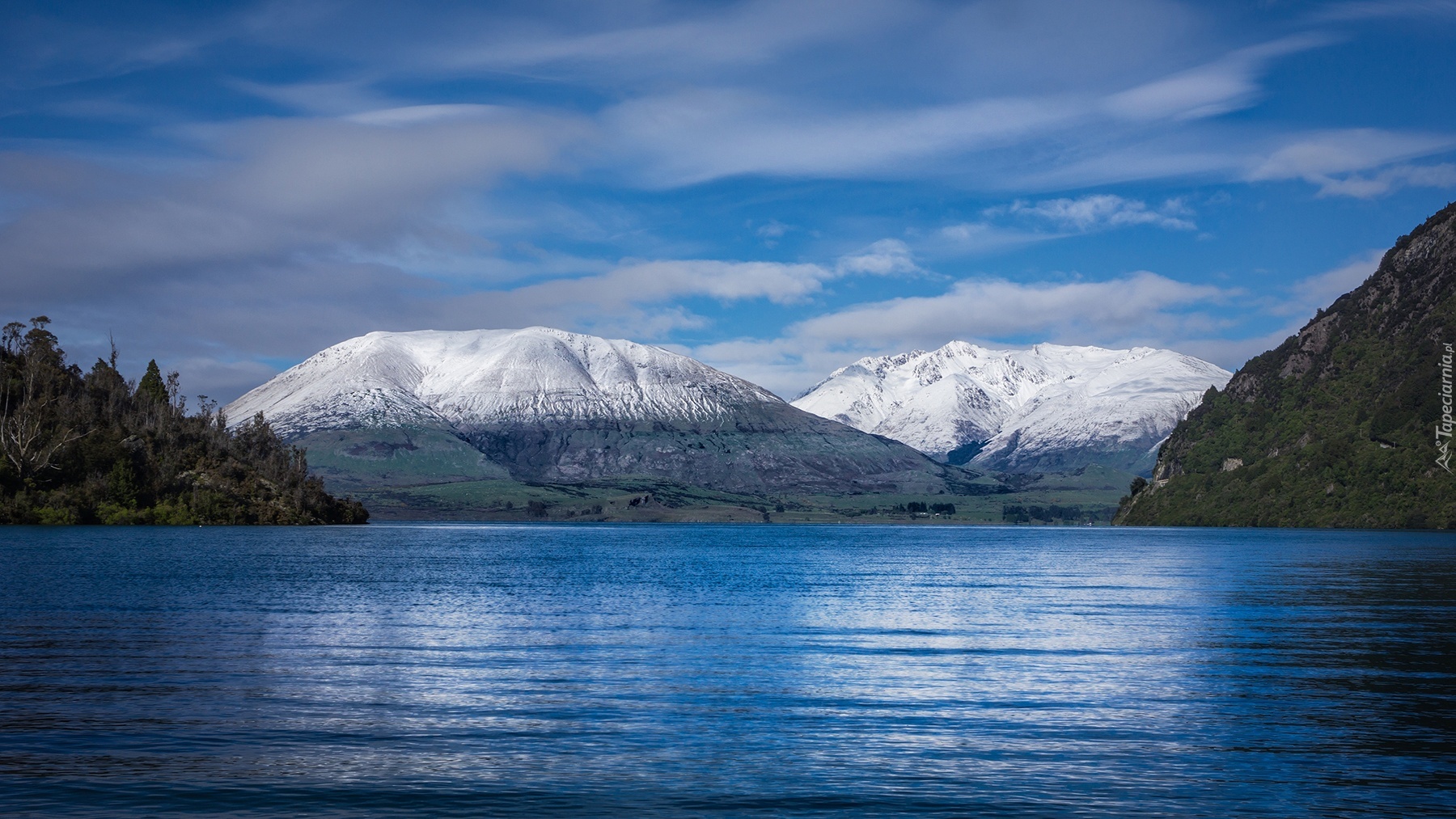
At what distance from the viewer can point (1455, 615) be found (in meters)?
71.1

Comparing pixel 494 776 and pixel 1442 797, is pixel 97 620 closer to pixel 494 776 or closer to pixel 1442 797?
pixel 494 776

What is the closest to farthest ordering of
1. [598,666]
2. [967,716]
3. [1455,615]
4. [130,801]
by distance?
[130,801] → [967,716] → [598,666] → [1455,615]

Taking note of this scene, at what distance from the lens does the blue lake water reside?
28.1 m

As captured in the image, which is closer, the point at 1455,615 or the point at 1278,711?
the point at 1278,711

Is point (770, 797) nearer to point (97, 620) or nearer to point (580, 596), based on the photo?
point (97, 620)

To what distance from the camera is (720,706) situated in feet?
132

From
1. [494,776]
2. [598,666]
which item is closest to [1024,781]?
[494,776]

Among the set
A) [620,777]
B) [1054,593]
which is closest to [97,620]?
[620,777]

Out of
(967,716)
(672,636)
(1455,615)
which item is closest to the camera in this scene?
(967,716)

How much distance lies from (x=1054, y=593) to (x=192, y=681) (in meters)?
72.1

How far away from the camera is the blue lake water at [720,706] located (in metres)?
28.1

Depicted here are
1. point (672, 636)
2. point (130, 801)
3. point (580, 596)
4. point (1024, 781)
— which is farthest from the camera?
point (580, 596)

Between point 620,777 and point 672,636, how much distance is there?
111 feet

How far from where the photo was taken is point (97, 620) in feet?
212
